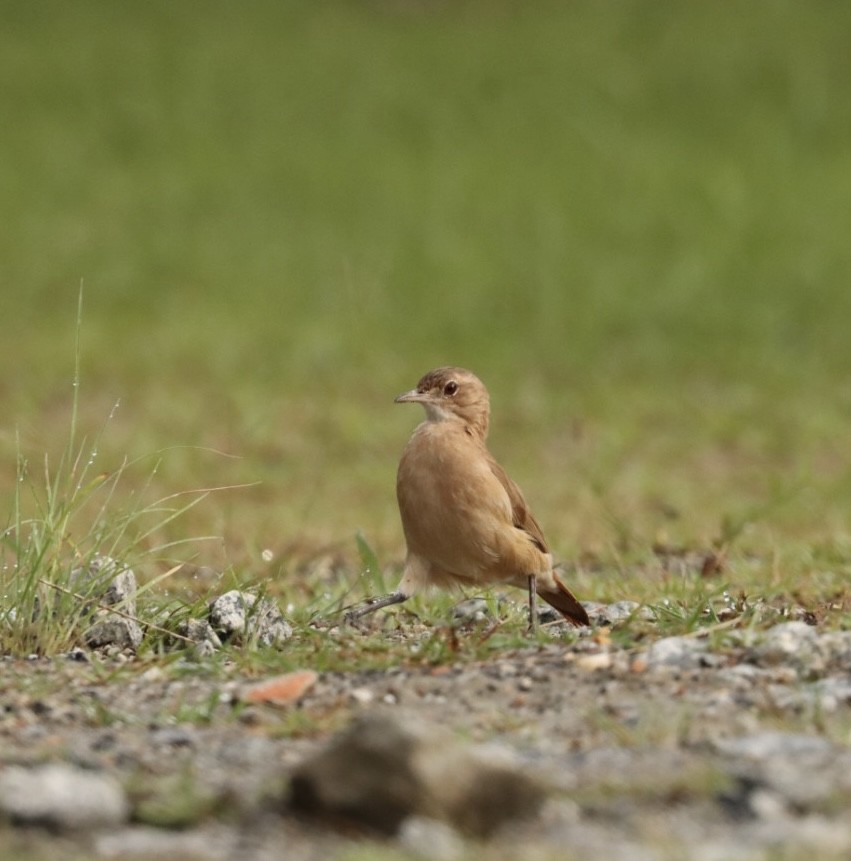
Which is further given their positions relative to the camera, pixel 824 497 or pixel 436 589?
pixel 824 497

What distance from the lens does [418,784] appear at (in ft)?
11.6

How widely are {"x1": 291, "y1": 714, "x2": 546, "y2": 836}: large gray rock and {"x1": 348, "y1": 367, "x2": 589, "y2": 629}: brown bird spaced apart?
2.18 m

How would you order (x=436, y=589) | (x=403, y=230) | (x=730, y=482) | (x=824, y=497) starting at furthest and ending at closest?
1. (x=403, y=230)
2. (x=730, y=482)
3. (x=824, y=497)
4. (x=436, y=589)

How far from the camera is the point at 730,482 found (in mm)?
11578

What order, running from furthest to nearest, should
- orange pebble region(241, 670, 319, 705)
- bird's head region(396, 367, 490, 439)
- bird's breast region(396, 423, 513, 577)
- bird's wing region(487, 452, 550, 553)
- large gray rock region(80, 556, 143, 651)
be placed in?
bird's head region(396, 367, 490, 439) < bird's wing region(487, 452, 550, 553) < bird's breast region(396, 423, 513, 577) < large gray rock region(80, 556, 143, 651) < orange pebble region(241, 670, 319, 705)

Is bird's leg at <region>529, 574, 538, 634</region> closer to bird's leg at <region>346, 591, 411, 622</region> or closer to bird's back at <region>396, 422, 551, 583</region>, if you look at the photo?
bird's back at <region>396, 422, 551, 583</region>

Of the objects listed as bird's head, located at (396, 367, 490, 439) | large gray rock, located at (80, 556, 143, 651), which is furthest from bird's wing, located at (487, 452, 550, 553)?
large gray rock, located at (80, 556, 143, 651)

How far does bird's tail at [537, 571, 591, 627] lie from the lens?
5949 millimetres

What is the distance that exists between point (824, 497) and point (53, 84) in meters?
13.6

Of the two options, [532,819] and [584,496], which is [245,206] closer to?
[584,496]

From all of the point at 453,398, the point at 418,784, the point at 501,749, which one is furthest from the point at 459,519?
the point at 418,784

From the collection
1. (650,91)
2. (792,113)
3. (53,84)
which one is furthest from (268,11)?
(792,113)

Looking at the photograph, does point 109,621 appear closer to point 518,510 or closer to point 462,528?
point 462,528

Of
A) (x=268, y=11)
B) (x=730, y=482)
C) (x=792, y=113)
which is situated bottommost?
(x=730, y=482)
